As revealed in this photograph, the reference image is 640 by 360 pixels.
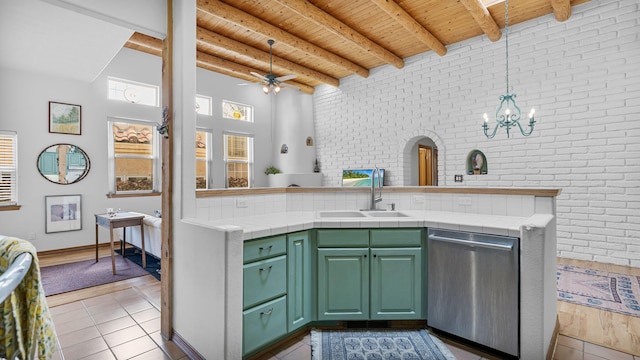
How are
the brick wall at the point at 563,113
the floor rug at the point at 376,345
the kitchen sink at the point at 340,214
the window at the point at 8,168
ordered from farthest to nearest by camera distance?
1. the window at the point at 8,168
2. the brick wall at the point at 563,113
3. the kitchen sink at the point at 340,214
4. the floor rug at the point at 376,345

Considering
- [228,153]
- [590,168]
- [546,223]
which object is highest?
[228,153]

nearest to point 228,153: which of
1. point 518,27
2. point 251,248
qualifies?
point 251,248

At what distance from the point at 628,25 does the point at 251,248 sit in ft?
17.4

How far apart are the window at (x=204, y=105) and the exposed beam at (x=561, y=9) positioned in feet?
→ 20.1

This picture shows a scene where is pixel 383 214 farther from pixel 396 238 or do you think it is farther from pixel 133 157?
pixel 133 157

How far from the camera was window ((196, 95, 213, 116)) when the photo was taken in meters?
6.46

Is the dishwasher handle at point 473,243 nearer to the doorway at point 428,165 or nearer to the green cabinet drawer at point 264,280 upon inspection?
the green cabinet drawer at point 264,280

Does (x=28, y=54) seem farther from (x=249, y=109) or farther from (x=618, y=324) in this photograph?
(x=618, y=324)

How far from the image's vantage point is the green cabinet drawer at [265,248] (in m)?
1.89

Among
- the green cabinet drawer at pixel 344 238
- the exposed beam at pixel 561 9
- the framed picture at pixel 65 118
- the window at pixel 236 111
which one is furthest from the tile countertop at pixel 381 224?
the window at pixel 236 111

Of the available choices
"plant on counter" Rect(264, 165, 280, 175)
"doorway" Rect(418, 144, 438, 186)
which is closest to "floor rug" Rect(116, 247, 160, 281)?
"plant on counter" Rect(264, 165, 280, 175)

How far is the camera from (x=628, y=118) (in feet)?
12.4

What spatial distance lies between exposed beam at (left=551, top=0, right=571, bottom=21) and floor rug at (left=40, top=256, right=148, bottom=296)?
6338mm

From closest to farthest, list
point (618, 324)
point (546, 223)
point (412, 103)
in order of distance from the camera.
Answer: point (546, 223) → point (618, 324) → point (412, 103)
